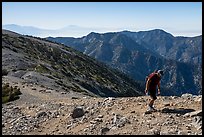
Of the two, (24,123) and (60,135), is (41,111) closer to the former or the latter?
(24,123)

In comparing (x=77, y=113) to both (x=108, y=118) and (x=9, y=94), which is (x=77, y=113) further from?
(x=9, y=94)

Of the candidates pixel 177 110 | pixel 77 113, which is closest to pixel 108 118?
pixel 77 113

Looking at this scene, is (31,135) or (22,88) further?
(22,88)

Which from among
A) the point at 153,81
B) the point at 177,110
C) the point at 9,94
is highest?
the point at 153,81

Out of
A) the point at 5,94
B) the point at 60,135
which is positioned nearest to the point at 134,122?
the point at 60,135

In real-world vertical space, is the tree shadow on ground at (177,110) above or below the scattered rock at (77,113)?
above

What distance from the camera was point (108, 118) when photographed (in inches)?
672

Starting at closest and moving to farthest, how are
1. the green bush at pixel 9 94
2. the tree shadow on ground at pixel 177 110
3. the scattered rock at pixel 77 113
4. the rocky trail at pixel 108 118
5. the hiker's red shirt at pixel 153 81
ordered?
1. the rocky trail at pixel 108 118
2. the tree shadow on ground at pixel 177 110
3. the hiker's red shirt at pixel 153 81
4. the scattered rock at pixel 77 113
5. the green bush at pixel 9 94

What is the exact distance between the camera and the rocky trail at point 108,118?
15050 millimetres

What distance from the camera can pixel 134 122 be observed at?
15992 mm

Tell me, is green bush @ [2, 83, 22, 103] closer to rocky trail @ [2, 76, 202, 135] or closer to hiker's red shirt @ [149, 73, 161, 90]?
rocky trail @ [2, 76, 202, 135]

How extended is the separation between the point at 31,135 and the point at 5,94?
1184 centimetres

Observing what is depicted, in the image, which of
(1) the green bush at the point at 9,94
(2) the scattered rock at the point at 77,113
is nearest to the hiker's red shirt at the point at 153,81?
(2) the scattered rock at the point at 77,113

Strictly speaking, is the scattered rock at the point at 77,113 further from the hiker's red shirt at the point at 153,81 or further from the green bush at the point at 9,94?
the green bush at the point at 9,94
